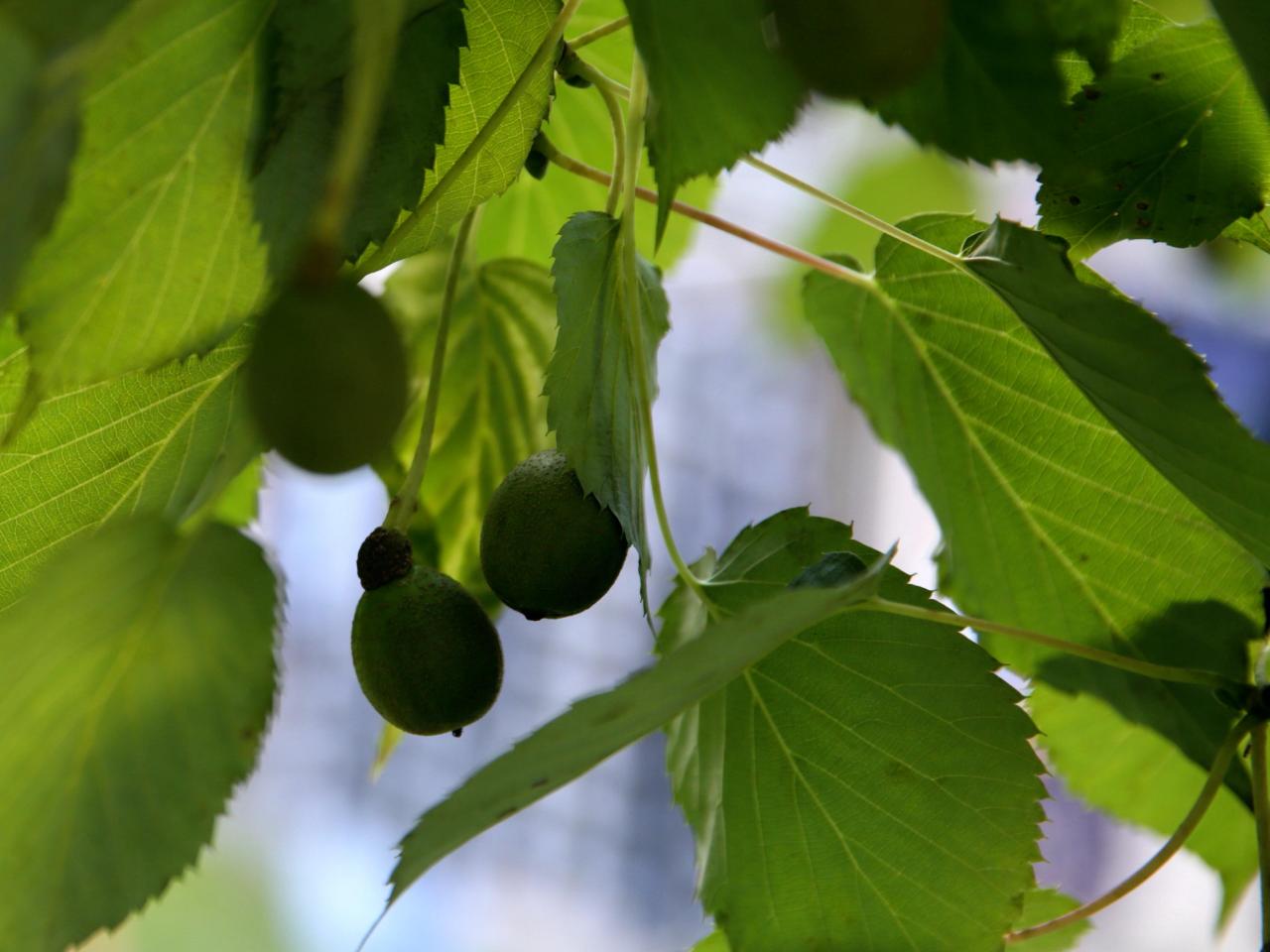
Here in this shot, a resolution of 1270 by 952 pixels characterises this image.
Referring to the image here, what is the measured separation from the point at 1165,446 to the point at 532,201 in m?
0.34

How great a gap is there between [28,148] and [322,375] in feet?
0.17

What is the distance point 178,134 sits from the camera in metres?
0.28

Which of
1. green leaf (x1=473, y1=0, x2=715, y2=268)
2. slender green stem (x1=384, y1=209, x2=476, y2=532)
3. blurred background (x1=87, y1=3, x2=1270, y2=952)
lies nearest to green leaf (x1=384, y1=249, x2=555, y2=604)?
green leaf (x1=473, y1=0, x2=715, y2=268)

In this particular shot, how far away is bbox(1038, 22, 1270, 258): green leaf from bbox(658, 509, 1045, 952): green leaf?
4.8 inches

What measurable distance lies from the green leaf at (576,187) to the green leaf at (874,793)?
22 centimetres

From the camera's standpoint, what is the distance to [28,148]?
193 mm

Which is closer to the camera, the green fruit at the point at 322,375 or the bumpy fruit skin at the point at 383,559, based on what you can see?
the green fruit at the point at 322,375

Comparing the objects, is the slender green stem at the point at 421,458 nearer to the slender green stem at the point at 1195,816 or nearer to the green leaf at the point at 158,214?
the green leaf at the point at 158,214

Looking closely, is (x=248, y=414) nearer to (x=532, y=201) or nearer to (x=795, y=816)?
(x=795, y=816)

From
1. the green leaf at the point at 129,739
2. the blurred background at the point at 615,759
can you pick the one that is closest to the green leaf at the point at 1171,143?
the green leaf at the point at 129,739

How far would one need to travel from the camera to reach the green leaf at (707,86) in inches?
9.9

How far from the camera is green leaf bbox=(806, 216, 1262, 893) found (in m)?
0.41

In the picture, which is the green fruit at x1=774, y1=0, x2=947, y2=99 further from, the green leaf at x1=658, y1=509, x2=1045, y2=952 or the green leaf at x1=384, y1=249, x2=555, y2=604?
the green leaf at x1=384, y1=249, x2=555, y2=604

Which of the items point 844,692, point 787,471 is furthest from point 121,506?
point 787,471
